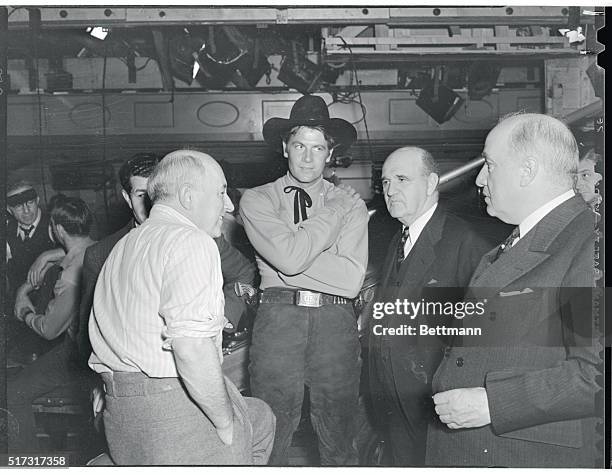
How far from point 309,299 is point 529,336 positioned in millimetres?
753

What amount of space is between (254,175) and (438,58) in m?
0.81

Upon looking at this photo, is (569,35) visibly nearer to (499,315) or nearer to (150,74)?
(499,315)

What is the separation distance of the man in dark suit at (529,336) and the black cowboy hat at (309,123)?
0.52 m

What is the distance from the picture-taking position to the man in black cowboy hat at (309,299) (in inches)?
109

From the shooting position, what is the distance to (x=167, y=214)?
2.35m

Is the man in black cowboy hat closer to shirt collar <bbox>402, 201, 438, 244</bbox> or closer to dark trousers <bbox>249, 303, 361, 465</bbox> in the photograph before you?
dark trousers <bbox>249, 303, 361, 465</bbox>

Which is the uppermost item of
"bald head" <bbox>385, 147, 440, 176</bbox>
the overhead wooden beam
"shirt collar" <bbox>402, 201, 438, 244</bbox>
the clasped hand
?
the overhead wooden beam

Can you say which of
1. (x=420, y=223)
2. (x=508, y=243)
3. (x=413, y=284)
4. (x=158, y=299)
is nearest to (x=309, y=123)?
(x=420, y=223)

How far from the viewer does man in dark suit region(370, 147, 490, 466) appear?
2752 mm

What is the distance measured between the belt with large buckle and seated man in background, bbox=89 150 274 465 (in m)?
0.44

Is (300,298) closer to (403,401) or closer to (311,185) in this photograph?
(311,185)

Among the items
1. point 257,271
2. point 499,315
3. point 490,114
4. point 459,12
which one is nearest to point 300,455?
point 257,271

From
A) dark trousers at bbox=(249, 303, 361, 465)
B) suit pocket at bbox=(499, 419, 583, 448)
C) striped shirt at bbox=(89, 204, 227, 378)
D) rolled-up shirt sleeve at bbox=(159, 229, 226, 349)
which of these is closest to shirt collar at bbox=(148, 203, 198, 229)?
striped shirt at bbox=(89, 204, 227, 378)

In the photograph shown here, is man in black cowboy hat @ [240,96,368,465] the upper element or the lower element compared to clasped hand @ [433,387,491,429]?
upper
